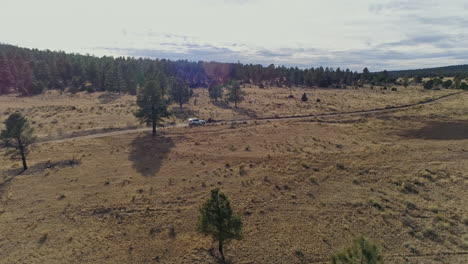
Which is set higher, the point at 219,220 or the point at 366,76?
the point at 366,76

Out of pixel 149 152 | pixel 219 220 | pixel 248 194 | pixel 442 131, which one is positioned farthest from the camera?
pixel 442 131

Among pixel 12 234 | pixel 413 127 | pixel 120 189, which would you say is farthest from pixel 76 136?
pixel 413 127

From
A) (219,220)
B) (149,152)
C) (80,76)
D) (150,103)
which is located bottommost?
(149,152)

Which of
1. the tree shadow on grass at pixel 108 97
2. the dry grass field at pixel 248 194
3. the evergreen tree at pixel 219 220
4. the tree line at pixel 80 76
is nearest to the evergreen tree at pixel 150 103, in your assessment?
the dry grass field at pixel 248 194

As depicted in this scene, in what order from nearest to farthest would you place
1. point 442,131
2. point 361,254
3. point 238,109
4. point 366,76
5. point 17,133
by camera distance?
point 361,254
point 17,133
point 442,131
point 238,109
point 366,76

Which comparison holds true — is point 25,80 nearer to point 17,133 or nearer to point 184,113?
point 184,113

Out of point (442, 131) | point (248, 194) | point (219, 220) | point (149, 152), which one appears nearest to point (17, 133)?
point (149, 152)

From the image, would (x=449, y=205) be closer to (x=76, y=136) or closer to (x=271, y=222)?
(x=271, y=222)
